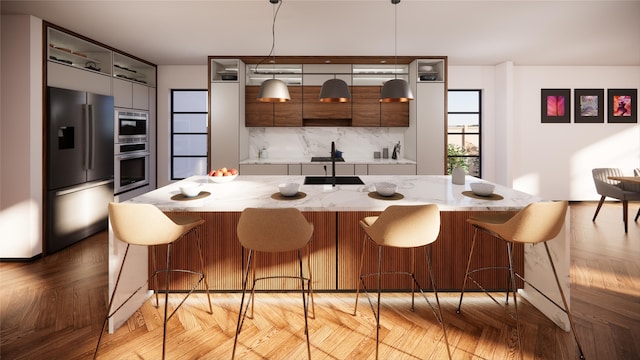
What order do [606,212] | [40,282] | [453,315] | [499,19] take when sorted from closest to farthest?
[453,315] < [40,282] < [499,19] < [606,212]

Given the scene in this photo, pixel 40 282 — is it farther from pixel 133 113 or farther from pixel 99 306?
pixel 133 113

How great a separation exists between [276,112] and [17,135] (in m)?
3.30

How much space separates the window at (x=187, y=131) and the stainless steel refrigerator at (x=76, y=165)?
65.5 inches

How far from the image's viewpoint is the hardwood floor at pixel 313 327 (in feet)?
7.05

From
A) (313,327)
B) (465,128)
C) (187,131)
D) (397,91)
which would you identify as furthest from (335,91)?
(465,128)

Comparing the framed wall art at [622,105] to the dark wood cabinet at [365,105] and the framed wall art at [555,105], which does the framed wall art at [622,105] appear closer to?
the framed wall art at [555,105]

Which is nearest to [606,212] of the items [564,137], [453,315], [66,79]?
[564,137]

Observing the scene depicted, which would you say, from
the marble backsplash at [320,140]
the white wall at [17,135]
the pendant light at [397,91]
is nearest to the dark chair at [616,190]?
the marble backsplash at [320,140]

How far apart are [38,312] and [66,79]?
282 centimetres

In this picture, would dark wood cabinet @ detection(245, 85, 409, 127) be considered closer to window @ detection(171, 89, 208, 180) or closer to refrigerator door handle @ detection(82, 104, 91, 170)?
window @ detection(171, 89, 208, 180)

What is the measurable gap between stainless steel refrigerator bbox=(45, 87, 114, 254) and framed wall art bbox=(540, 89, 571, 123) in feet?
23.6

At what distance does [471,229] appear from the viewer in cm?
285

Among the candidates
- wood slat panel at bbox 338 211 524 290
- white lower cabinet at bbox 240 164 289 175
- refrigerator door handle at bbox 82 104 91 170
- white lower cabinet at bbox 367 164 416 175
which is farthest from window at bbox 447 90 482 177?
refrigerator door handle at bbox 82 104 91 170

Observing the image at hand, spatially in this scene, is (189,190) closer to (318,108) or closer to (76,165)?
(76,165)
